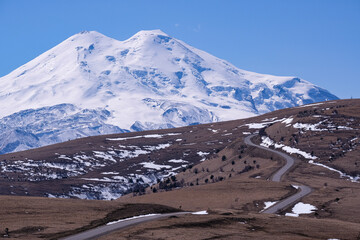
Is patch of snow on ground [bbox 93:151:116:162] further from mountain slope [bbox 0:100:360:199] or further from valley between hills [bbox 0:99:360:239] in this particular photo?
valley between hills [bbox 0:99:360:239]

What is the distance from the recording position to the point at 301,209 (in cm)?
6981

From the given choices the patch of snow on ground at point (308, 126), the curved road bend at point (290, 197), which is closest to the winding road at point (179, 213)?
the curved road bend at point (290, 197)

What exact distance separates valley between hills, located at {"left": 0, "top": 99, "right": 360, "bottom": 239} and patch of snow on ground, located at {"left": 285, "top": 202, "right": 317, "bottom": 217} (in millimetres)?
654

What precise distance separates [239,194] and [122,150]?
4597 inches

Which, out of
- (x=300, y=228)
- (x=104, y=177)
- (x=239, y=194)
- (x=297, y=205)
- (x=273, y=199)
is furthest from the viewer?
(x=104, y=177)

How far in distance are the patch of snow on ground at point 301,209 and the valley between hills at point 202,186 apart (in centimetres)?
65

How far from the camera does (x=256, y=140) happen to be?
162 meters

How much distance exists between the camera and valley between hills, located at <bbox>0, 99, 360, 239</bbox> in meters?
49.8

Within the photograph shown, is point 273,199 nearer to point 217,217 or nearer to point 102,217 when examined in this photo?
point 217,217

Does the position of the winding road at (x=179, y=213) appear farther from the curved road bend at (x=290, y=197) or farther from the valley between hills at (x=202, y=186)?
the valley between hills at (x=202, y=186)

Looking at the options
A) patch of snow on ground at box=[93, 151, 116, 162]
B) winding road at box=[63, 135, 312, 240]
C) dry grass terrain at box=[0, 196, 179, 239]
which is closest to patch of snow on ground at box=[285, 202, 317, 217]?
winding road at box=[63, 135, 312, 240]

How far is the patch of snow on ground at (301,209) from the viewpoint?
220 feet

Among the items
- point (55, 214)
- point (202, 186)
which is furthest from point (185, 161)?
point (55, 214)

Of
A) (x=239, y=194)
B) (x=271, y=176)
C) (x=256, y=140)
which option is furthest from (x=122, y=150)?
(x=239, y=194)
